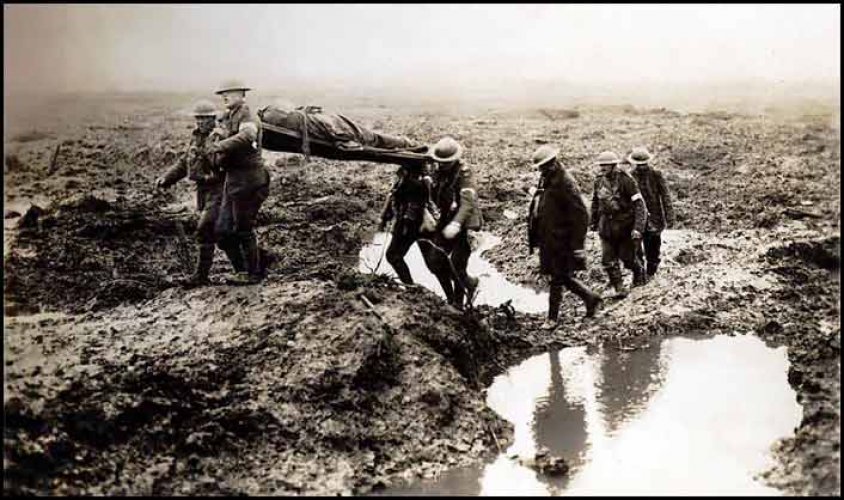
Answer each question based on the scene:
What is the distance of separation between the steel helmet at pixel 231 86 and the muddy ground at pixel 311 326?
155 centimetres

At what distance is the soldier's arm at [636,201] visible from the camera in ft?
27.9

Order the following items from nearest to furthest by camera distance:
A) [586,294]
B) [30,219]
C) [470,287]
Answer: [470,287]
[586,294]
[30,219]

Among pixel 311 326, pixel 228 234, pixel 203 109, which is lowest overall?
pixel 311 326

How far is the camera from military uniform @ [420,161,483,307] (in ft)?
23.9

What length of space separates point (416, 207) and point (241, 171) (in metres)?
1.49

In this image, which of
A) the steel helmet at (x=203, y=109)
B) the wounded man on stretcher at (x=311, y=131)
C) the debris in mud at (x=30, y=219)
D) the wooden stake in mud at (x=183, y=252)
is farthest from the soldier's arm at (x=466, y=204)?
the debris in mud at (x=30, y=219)

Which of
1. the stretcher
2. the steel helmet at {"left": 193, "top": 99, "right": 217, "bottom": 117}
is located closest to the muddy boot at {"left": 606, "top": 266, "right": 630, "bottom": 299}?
the stretcher

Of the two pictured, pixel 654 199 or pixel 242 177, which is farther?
pixel 654 199

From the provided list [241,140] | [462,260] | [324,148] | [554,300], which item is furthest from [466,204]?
[241,140]

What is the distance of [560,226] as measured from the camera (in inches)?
→ 304

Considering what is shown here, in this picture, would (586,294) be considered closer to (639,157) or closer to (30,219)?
(639,157)

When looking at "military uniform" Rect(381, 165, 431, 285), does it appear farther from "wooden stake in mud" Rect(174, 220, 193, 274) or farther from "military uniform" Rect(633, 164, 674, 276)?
"military uniform" Rect(633, 164, 674, 276)

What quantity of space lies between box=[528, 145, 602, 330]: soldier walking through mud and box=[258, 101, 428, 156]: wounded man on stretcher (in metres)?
1.44

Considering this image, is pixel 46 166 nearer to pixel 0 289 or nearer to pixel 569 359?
pixel 0 289
